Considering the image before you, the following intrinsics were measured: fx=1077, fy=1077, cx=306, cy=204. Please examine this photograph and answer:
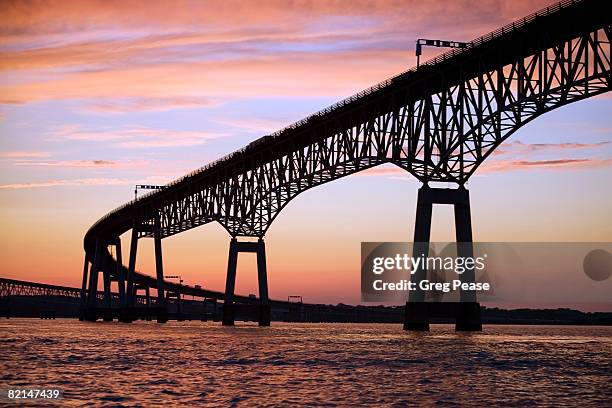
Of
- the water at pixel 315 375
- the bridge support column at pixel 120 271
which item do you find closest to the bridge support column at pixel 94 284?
the bridge support column at pixel 120 271

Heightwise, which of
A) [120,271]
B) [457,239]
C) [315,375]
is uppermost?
[120,271]

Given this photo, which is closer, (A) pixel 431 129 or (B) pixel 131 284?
(A) pixel 431 129

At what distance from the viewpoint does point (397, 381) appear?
44.6m

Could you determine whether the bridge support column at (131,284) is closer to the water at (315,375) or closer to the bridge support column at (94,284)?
the bridge support column at (94,284)

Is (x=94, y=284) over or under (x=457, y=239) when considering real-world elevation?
over

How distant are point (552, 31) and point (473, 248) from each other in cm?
1799

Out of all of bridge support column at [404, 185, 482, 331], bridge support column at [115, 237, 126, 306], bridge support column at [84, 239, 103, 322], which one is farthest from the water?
bridge support column at [84, 239, 103, 322]

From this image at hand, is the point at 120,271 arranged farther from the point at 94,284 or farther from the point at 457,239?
the point at 457,239

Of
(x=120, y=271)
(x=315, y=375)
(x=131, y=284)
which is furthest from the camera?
(x=120, y=271)

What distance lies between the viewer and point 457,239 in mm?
78688

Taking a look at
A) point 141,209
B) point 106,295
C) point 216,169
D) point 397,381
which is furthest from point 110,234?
point 397,381

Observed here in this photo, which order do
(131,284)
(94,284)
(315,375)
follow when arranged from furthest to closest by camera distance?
1. (94,284)
2. (131,284)
3. (315,375)

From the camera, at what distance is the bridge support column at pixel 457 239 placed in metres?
77.1

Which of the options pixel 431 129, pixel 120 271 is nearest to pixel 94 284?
pixel 120 271
